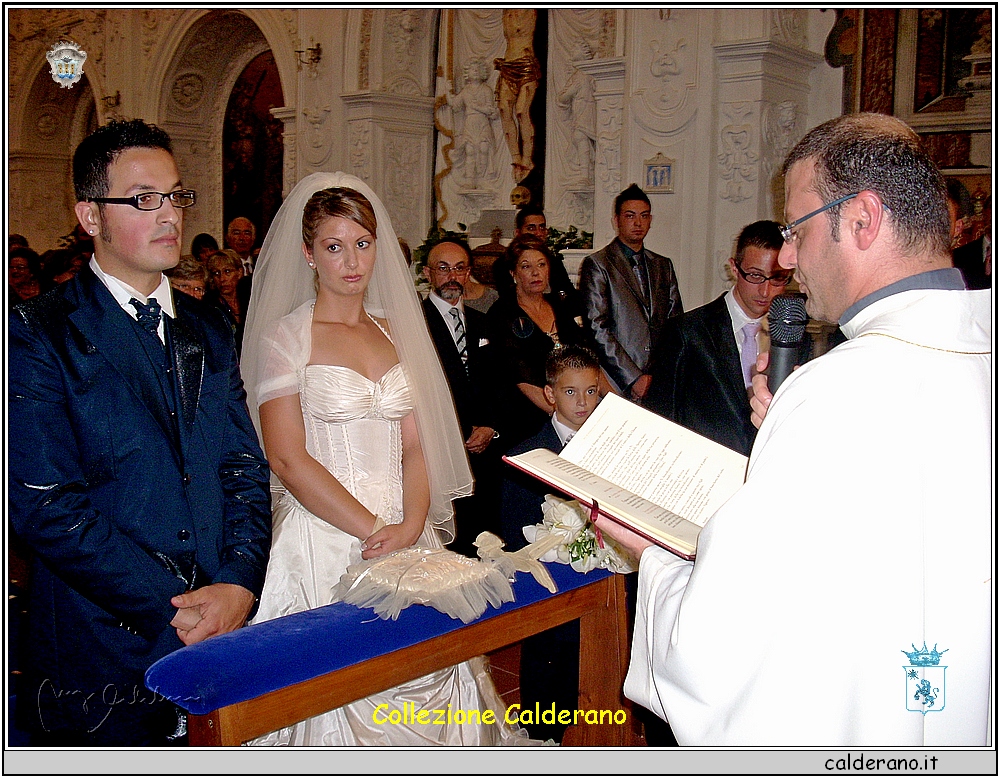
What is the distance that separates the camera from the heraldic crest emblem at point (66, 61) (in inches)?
91.2

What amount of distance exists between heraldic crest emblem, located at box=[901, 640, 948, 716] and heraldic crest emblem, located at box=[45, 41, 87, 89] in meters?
2.27

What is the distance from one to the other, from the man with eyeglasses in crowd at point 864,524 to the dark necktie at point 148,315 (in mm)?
1465

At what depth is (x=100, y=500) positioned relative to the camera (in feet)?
7.59

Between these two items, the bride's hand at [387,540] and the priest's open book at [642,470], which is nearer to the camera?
the priest's open book at [642,470]

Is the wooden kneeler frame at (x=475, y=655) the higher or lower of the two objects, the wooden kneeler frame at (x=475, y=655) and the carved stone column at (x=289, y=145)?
the lower

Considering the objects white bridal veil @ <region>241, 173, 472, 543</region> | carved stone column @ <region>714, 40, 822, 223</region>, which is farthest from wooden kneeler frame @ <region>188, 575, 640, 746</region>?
carved stone column @ <region>714, 40, 822, 223</region>

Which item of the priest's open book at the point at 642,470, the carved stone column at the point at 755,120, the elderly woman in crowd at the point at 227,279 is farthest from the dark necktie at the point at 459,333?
the priest's open book at the point at 642,470

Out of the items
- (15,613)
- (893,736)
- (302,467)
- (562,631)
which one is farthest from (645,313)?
(893,736)

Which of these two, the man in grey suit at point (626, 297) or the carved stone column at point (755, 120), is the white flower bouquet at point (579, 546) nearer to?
the man in grey suit at point (626, 297)

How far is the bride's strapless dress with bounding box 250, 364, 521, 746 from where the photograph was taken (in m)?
3.00

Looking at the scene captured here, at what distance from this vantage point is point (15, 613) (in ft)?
10.4

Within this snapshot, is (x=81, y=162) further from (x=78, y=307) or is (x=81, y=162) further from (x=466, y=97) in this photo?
(x=466, y=97)

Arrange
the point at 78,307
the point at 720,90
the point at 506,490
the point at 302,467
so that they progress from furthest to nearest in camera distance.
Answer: the point at 720,90 < the point at 506,490 < the point at 302,467 < the point at 78,307

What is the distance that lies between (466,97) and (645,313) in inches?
188
